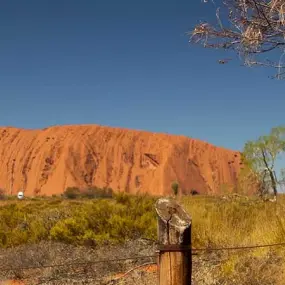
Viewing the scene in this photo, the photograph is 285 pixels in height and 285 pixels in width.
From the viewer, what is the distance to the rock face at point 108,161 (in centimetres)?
11838

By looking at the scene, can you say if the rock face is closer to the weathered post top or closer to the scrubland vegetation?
the scrubland vegetation

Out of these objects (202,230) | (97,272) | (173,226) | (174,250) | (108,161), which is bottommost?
(97,272)

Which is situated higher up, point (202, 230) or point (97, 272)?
point (202, 230)

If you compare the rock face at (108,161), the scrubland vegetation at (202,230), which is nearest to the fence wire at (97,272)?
the scrubland vegetation at (202,230)

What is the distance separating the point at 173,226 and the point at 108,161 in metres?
122

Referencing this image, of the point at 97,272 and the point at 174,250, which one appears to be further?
the point at 97,272

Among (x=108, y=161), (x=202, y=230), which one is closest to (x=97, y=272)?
(x=202, y=230)

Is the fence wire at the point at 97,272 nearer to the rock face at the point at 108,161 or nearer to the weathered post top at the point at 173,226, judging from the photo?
the weathered post top at the point at 173,226

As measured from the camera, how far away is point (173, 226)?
152 inches

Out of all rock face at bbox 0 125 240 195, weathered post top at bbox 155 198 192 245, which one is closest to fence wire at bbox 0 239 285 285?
weathered post top at bbox 155 198 192 245

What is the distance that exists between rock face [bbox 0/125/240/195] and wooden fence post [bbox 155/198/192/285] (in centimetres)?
10997

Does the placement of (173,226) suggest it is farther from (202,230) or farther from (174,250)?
(202,230)

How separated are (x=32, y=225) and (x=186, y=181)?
10828 cm

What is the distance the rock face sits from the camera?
118 metres
